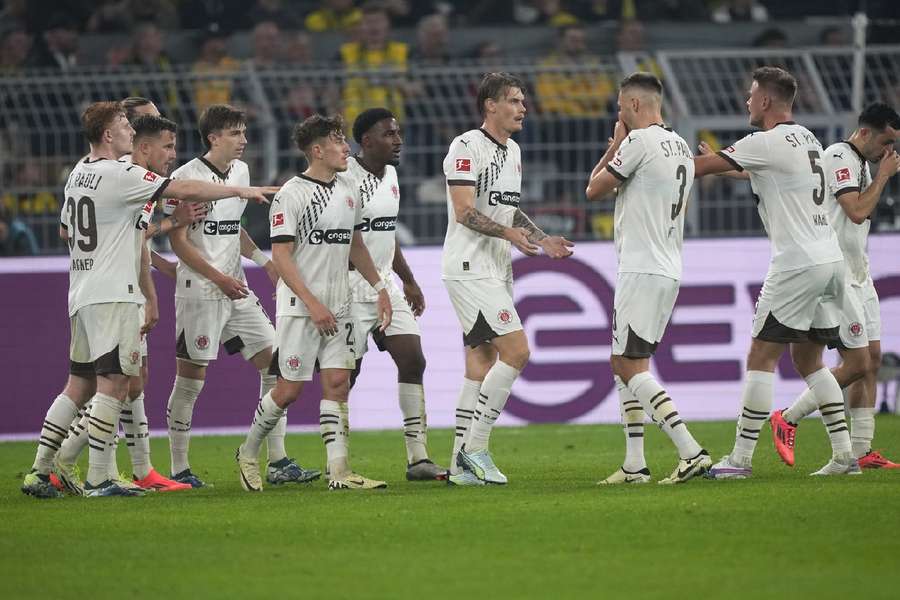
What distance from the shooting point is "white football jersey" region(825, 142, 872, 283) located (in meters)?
10.1

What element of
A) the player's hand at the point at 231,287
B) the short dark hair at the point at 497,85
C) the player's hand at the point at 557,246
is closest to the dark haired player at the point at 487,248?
the short dark hair at the point at 497,85

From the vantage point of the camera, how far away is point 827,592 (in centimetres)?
578

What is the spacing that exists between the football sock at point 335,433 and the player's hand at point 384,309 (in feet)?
1.88

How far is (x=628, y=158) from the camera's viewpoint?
29.7 feet

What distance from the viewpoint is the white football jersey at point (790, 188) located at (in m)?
9.26

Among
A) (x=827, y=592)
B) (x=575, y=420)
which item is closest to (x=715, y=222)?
(x=575, y=420)

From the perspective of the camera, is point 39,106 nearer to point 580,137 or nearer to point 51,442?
point 580,137

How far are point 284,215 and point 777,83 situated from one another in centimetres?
318

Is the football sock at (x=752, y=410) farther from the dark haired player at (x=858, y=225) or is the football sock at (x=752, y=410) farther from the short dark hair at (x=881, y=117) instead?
the short dark hair at (x=881, y=117)

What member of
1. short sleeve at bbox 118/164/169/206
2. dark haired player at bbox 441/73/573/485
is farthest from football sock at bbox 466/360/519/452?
short sleeve at bbox 118/164/169/206

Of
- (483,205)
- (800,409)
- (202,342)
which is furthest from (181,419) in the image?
(800,409)

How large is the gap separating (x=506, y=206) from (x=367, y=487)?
1994mm

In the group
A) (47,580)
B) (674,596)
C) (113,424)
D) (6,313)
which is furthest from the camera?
(6,313)

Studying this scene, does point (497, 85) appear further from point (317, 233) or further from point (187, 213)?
point (187, 213)
